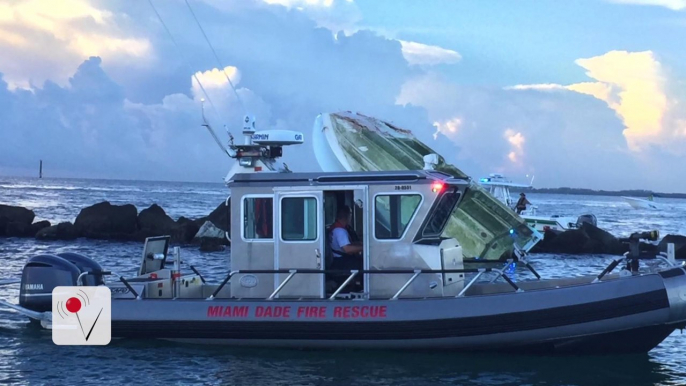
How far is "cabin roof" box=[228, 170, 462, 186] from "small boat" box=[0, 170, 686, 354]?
2 cm

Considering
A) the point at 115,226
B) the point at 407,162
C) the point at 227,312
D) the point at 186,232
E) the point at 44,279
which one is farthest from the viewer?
the point at 115,226

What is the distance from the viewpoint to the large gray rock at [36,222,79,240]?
3152cm

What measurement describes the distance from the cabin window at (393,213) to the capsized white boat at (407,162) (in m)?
12.0

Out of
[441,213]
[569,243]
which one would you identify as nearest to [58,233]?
[569,243]

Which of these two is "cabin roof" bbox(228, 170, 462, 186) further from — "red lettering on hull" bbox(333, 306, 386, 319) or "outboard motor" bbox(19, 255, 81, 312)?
"outboard motor" bbox(19, 255, 81, 312)

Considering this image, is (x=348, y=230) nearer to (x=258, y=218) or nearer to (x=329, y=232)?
(x=329, y=232)

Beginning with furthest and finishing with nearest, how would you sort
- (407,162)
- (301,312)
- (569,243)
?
(569,243) → (407,162) → (301,312)

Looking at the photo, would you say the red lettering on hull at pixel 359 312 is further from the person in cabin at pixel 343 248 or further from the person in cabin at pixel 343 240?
the person in cabin at pixel 343 240

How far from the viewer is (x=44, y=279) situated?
37.3ft

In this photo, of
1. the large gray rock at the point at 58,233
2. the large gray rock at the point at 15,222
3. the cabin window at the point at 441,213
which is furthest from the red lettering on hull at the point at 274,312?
the large gray rock at the point at 15,222

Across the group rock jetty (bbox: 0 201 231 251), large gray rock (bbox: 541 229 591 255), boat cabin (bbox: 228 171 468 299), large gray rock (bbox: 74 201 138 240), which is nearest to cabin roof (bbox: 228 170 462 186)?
boat cabin (bbox: 228 171 468 299)

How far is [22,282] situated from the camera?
38.0 feet

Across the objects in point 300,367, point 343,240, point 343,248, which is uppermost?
point 343,240

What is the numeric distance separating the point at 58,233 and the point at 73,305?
71.1ft
